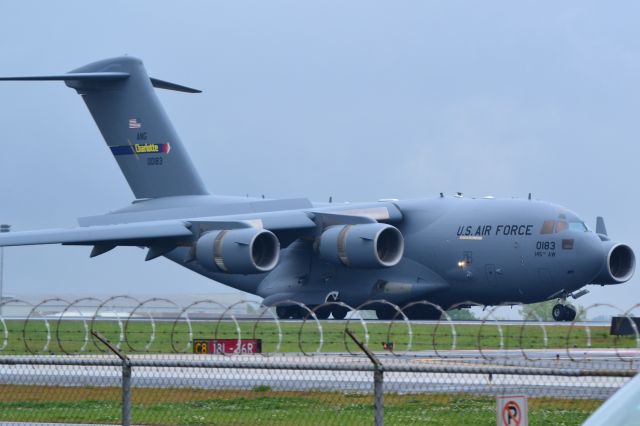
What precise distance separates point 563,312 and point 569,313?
0.19 m

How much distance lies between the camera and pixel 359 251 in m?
35.5

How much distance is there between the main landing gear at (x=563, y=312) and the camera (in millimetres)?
35812

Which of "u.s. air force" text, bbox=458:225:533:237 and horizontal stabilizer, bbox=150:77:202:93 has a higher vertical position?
horizontal stabilizer, bbox=150:77:202:93

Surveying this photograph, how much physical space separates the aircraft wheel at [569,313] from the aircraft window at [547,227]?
2.61 meters

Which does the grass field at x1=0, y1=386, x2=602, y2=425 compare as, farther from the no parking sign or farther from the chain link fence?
the no parking sign

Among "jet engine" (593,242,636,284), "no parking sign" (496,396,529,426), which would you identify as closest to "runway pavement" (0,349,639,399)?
"no parking sign" (496,396,529,426)

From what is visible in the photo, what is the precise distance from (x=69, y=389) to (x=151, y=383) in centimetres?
110

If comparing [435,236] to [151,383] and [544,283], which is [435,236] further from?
[151,383]

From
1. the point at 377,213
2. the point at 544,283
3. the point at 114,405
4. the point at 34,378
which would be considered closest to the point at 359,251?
the point at 377,213

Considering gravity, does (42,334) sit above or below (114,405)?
below

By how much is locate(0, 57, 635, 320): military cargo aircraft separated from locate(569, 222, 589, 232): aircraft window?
0.04 metres

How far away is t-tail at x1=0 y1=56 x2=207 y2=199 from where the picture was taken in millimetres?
41906

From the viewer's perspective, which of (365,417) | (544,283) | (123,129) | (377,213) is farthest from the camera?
(123,129)

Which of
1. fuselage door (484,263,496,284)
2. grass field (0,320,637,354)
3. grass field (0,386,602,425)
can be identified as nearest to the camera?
grass field (0,386,602,425)
